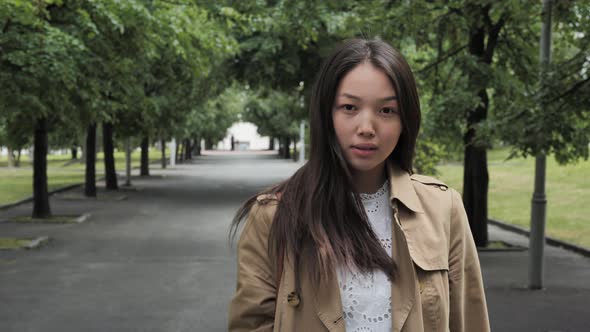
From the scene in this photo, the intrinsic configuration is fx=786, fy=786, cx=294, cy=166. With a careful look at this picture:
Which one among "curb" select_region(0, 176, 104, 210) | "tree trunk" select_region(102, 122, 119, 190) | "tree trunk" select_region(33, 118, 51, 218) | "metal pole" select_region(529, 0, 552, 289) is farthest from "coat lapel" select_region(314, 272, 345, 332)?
"tree trunk" select_region(102, 122, 119, 190)

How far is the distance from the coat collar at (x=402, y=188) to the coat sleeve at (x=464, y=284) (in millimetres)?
136

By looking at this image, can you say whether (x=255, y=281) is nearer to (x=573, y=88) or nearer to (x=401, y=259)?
(x=401, y=259)

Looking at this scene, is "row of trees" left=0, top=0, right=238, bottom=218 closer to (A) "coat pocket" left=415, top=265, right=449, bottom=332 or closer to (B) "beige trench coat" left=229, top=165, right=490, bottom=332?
(B) "beige trench coat" left=229, top=165, right=490, bottom=332

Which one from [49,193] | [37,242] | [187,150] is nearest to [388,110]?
[37,242]

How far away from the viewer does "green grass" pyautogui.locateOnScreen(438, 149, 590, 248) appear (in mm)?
16566

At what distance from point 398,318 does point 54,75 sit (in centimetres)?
1072

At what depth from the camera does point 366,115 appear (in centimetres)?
198

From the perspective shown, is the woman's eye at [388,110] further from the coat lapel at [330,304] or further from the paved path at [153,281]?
the paved path at [153,281]

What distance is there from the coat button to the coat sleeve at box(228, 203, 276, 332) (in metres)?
0.05

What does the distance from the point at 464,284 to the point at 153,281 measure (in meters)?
8.22

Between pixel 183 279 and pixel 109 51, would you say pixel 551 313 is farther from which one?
pixel 109 51

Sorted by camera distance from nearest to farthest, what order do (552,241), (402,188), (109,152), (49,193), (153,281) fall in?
1. (402,188)
2. (153,281)
3. (552,241)
4. (49,193)
5. (109,152)

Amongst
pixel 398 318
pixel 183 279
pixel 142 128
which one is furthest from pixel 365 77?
pixel 142 128

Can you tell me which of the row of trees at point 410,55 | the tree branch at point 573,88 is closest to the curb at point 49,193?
the row of trees at point 410,55
